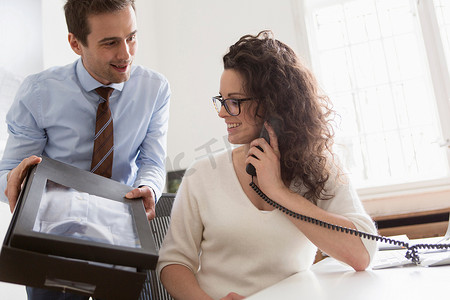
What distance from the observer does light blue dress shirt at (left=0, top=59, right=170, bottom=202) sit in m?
1.39

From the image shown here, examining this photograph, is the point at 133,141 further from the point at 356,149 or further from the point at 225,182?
the point at 356,149

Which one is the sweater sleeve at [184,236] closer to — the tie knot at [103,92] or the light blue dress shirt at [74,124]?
the light blue dress shirt at [74,124]

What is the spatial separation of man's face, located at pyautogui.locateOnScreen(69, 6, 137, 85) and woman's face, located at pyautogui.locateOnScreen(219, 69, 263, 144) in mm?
370

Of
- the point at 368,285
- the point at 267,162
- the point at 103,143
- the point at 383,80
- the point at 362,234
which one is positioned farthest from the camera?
the point at 383,80

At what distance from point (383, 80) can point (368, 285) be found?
2734 millimetres

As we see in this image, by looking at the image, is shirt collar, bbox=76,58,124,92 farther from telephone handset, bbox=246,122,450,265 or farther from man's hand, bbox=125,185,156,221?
telephone handset, bbox=246,122,450,265

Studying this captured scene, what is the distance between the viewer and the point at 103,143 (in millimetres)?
1370

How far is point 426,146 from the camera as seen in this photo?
10.3ft

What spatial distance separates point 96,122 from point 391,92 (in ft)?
8.20

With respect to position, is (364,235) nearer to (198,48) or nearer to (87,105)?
(87,105)

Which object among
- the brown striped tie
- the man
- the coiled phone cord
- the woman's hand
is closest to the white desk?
the coiled phone cord

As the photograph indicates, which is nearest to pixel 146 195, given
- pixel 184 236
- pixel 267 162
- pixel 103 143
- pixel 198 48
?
pixel 184 236

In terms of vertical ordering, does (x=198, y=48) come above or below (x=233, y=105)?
above

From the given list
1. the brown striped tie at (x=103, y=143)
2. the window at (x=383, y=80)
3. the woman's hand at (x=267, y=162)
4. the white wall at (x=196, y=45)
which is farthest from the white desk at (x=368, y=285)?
the white wall at (x=196, y=45)
